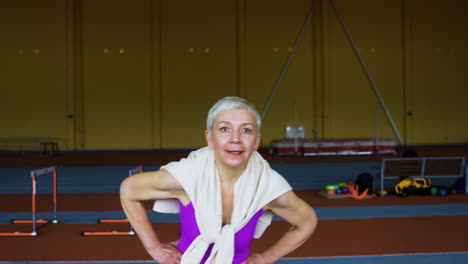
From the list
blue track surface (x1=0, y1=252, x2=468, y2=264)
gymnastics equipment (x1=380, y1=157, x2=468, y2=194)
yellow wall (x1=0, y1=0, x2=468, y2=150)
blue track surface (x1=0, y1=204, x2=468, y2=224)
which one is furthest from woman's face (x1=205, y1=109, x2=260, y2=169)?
yellow wall (x1=0, y1=0, x2=468, y2=150)

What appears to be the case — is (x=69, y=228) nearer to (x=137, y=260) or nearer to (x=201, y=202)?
(x=137, y=260)

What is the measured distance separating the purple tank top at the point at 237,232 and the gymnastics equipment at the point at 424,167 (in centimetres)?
667

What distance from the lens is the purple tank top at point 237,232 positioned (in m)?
1.66

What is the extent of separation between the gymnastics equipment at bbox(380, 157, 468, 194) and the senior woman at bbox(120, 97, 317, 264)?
669cm

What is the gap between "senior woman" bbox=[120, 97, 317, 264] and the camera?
5.21ft

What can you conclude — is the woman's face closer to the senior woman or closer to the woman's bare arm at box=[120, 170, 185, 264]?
the senior woman

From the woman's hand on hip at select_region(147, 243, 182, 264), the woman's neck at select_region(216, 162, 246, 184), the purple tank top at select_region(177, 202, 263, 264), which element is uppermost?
the woman's neck at select_region(216, 162, 246, 184)

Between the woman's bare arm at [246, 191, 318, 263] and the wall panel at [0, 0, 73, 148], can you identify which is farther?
the wall panel at [0, 0, 73, 148]

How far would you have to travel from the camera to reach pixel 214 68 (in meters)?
17.0

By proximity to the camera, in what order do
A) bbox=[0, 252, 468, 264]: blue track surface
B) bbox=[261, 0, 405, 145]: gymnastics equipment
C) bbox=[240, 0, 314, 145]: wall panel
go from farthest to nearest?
bbox=[240, 0, 314, 145]: wall panel → bbox=[261, 0, 405, 145]: gymnastics equipment → bbox=[0, 252, 468, 264]: blue track surface

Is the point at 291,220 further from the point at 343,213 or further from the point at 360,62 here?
the point at 360,62

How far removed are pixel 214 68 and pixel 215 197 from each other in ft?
51.1

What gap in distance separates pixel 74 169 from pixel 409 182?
6.86 metres

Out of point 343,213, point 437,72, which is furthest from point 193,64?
point 343,213
